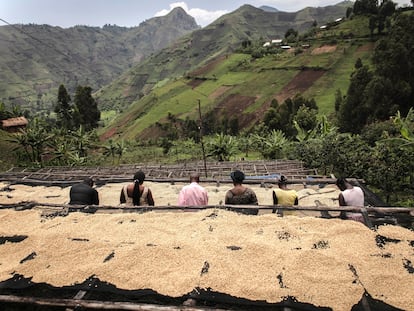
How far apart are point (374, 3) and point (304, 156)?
185ft

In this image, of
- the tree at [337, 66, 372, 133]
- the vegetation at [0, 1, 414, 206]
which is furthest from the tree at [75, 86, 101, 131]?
the tree at [337, 66, 372, 133]

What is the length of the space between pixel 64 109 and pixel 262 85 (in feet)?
108

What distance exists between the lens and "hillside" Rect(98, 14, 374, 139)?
5000 cm

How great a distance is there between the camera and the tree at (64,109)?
133 ft

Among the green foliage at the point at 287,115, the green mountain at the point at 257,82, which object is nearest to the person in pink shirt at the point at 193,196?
the green foliage at the point at 287,115

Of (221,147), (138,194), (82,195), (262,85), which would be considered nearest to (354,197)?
(138,194)

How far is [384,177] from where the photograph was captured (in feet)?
38.9

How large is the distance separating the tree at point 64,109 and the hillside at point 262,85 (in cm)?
1370

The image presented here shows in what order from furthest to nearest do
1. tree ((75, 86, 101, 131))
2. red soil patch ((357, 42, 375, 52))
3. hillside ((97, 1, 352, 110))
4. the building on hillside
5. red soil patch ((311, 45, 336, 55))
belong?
hillside ((97, 1, 352, 110)) → red soil patch ((311, 45, 336, 55)) → red soil patch ((357, 42, 375, 52)) → tree ((75, 86, 101, 131)) → the building on hillside

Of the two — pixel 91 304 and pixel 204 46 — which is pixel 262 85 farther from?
pixel 204 46

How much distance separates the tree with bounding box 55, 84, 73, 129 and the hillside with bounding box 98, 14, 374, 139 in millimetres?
13695

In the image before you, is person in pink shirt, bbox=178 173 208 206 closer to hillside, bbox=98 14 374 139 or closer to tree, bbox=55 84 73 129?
hillside, bbox=98 14 374 139

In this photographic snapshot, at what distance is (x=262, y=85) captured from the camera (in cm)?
5731

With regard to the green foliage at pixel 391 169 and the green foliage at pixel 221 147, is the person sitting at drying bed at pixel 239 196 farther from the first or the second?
the green foliage at pixel 221 147
